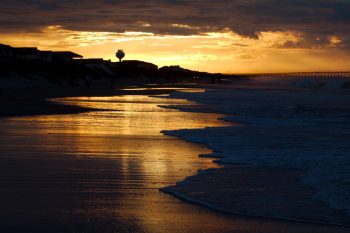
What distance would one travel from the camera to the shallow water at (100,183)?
6.99 m

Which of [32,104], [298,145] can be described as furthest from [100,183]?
[32,104]

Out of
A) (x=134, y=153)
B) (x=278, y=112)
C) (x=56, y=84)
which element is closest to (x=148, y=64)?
(x=56, y=84)

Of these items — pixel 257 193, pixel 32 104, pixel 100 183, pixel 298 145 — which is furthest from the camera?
pixel 32 104

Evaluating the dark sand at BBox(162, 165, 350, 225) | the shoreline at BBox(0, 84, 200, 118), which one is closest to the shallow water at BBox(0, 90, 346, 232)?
the dark sand at BBox(162, 165, 350, 225)

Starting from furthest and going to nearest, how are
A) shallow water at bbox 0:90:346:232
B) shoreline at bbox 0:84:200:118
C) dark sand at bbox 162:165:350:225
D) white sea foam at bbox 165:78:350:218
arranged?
shoreline at bbox 0:84:200:118 → white sea foam at bbox 165:78:350:218 → dark sand at bbox 162:165:350:225 → shallow water at bbox 0:90:346:232

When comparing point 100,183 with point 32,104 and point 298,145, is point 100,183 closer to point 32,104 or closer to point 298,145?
point 298,145

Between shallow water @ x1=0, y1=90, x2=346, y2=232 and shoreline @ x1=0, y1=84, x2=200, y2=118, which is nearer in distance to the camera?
shallow water @ x1=0, y1=90, x2=346, y2=232

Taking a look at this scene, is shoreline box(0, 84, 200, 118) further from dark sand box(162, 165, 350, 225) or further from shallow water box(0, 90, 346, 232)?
dark sand box(162, 165, 350, 225)

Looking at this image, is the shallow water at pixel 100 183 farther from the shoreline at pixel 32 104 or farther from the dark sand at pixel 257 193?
the shoreline at pixel 32 104

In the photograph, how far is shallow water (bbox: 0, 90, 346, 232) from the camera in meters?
6.99

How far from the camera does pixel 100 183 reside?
9.38m

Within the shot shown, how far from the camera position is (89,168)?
1077cm

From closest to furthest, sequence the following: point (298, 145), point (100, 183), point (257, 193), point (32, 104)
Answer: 1. point (257, 193)
2. point (100, 183)
3. point (298, 145)
4. point (32, 104)

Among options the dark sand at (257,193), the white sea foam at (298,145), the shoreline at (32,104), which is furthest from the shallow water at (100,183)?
the shoreline at (32,104)
